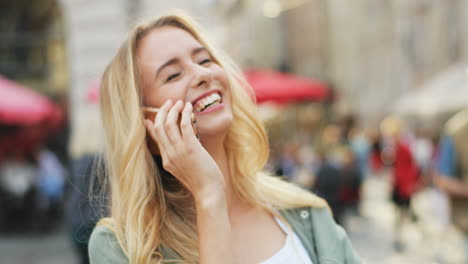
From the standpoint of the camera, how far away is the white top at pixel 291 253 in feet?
5.66

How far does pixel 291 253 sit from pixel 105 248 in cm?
65

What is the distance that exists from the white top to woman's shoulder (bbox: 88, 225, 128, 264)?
50cm

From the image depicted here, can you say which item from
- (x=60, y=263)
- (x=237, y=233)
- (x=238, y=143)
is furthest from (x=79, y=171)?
(x=60, y=263)

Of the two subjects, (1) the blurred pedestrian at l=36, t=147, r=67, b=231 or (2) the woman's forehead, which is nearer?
(2) the woman's forehead

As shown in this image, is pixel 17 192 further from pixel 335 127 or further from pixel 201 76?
pixel 201 76

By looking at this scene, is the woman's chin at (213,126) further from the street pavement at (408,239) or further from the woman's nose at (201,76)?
the street pavement at (408,239)

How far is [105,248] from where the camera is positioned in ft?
5.29

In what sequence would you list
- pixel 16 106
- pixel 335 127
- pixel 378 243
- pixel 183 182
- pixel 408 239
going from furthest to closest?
pixel 335 127, pixel 16 106, pixel 408 239, pixel 378 243, pixel 183 182

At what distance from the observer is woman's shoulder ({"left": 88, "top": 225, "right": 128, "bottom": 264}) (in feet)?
5.22

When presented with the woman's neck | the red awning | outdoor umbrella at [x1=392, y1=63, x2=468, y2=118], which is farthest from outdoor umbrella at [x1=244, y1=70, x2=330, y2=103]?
the woman's neck

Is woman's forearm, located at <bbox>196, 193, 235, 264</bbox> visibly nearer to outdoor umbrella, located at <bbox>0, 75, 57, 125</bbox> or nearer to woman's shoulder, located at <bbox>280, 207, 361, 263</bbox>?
woman's shoulder, located at <bbox>280, 207, 361, 263</bbox>

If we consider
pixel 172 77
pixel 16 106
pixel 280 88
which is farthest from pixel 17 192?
pixel 172 77

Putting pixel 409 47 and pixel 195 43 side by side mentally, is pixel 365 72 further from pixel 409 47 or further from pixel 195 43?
pixel 195 43

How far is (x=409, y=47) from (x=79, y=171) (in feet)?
41.6
